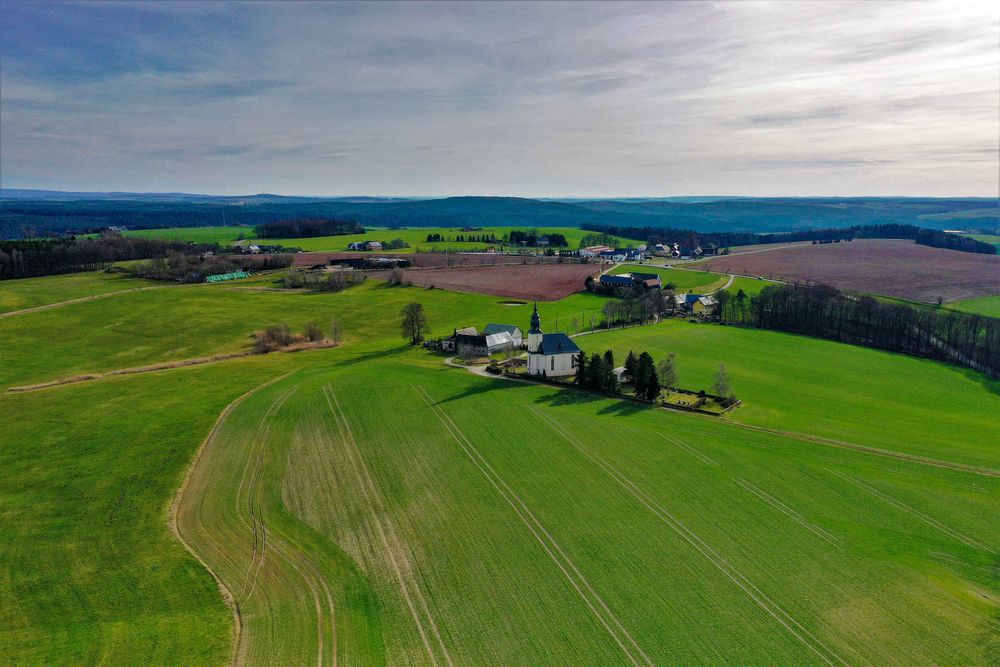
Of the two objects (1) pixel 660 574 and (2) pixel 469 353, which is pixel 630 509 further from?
(2) pixel 469 353

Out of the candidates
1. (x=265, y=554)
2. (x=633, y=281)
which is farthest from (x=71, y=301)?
(x=633, y=281)

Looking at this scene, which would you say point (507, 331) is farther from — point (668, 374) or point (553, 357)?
point (668, 374)

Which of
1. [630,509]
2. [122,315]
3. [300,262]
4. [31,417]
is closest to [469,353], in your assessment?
[630,509]

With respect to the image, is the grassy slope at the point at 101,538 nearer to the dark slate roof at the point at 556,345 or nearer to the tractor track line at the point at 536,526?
the tractor track line at the point at 536,526

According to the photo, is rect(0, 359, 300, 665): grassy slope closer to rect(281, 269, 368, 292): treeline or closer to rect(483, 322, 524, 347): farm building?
rect(483, 322, 524, 347): farm building

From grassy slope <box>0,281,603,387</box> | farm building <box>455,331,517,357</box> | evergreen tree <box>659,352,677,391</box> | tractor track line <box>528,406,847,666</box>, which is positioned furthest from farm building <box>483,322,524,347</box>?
tractor track line <box>528,406,847,666</box>
